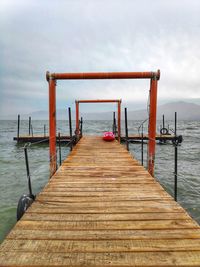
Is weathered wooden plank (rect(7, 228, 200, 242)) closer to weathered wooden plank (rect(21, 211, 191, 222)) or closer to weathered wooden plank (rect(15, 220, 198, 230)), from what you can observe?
weathered wooden plank (rect(15, 220, 198, 230))

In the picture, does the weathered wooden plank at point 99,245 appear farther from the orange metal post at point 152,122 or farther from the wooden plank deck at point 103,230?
the orange metal post at point 152,122

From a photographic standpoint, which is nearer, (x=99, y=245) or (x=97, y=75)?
(x=99, y=245)

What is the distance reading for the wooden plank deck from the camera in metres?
2.37

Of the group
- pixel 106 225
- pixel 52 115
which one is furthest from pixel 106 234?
pixel 52 115

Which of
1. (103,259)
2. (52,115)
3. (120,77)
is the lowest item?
(103,259)

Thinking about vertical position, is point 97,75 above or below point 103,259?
above

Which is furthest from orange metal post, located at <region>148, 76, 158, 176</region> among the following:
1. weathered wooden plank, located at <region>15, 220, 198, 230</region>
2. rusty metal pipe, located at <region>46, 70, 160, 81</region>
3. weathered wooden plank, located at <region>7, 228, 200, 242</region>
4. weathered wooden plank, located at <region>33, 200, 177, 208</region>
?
weathered wooden plank, located at <region>7, 228, 200, 242</region>

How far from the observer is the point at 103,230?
295 centimetres

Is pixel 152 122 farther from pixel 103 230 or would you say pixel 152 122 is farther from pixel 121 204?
pixel 103 230

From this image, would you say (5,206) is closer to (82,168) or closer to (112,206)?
(82,168)

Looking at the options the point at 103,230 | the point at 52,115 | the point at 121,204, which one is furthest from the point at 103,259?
the point at 52,115

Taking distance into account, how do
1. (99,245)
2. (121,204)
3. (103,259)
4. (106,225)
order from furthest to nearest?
(121,204)
(106,225)
(99,245)
(103,259)

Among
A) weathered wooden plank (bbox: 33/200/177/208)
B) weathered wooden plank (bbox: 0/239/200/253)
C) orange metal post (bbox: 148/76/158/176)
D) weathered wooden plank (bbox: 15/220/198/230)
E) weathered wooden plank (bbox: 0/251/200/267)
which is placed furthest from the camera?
orange metal post (bbox: 148/76/158/176)

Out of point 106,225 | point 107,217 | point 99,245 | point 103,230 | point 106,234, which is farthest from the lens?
point 107,217
